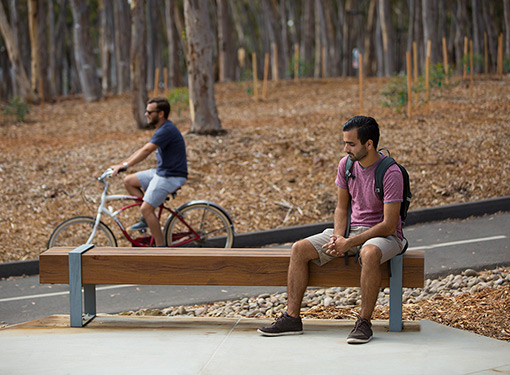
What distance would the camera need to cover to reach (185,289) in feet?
25.9

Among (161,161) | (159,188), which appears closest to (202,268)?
(159,188)

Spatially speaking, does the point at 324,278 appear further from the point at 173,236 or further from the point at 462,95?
the point at 462,95

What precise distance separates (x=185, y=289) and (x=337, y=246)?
3.39 m

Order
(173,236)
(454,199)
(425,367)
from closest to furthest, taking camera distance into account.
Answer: (425,367) → (173,236) → (454,199)

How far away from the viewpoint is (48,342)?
4.83 meters

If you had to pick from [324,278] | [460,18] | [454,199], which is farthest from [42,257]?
[460,18]

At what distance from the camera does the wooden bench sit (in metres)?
5.00

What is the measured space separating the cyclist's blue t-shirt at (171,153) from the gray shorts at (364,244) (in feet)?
10.9

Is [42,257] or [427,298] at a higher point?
[42,257]

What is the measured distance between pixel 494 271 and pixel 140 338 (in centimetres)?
428

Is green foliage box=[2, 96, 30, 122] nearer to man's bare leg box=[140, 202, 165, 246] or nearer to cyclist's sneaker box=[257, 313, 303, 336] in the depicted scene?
man's bare leg box=[140, 202, 165, 246]

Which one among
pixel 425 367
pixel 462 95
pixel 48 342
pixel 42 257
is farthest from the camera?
pixel 462 95

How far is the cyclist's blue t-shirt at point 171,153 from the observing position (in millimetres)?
7949

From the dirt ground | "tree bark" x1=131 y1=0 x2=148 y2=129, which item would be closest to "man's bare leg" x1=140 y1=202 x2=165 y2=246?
the dirt ground
